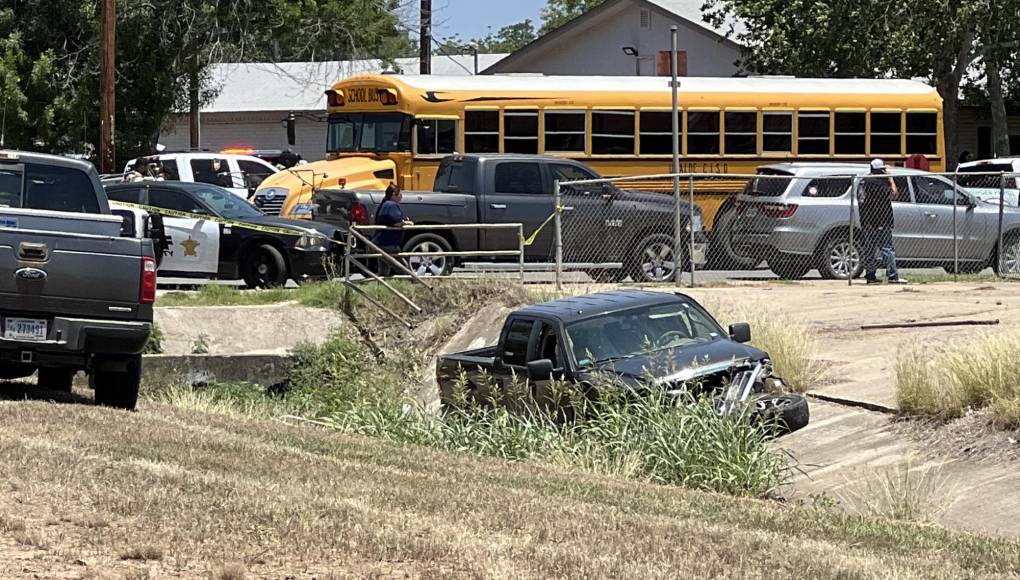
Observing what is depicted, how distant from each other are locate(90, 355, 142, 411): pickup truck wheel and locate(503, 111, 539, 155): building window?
1395cm

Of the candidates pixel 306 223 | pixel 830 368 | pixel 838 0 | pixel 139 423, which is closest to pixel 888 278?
pixel 830 368

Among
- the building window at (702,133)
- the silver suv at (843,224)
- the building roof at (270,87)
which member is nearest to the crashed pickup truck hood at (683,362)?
the silver suv at (843,224)

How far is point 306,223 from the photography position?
21.7 metres

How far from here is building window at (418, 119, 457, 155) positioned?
84.1 feet

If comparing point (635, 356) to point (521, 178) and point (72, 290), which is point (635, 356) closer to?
point (72, 290)

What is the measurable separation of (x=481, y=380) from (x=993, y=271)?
11060 millimetres

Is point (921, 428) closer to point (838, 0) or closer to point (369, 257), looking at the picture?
point (369, 257)

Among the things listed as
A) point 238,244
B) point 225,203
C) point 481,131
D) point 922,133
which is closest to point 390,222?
point 238,244

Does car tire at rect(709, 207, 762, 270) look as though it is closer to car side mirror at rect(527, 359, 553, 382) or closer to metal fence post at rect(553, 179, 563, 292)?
metal fence post at rect(553, 179, 563, 292)

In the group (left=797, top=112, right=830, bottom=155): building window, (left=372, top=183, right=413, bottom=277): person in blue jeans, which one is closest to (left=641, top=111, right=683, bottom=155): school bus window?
(left=797, top=112, right=830, bottom=155): building window

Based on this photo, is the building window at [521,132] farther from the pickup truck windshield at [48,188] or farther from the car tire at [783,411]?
the pickup truck windshield at [48,188]

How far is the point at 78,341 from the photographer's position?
11.7m

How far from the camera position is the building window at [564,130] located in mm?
26094

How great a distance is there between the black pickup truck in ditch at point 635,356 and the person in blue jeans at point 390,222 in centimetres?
559
